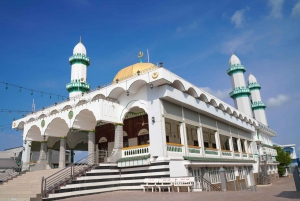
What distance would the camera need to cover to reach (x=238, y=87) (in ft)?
117

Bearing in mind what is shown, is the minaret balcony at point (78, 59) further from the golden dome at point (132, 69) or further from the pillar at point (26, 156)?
the pillar at point (26, 156)

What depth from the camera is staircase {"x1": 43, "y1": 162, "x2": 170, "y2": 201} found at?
40.3 feet

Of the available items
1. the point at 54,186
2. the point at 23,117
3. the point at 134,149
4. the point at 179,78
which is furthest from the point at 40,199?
the point at 23,117

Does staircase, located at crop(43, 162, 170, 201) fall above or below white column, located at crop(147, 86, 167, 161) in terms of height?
below

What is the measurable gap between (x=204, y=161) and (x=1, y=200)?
1266cm

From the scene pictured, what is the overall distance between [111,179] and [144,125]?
652cm

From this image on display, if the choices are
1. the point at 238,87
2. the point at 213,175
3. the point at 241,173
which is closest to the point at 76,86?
the point at 213,175

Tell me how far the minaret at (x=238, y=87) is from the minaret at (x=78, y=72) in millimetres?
22031

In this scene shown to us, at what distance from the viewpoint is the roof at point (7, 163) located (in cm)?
2677

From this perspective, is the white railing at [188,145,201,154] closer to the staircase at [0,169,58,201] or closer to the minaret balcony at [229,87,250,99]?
the staircase at [0,169,58,201]

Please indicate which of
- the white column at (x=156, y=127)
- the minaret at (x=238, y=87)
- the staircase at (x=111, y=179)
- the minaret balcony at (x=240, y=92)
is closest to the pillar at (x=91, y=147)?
the staircase at (x=111, y=179)

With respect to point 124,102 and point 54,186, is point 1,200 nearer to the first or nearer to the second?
point 54,186

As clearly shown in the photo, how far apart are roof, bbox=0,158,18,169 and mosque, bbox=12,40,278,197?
5.32 m

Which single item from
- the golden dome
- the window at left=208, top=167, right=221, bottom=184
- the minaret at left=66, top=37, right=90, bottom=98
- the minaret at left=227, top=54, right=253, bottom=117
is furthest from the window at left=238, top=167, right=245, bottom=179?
the minaret at left=66, top=37, right=90, bottom=98
